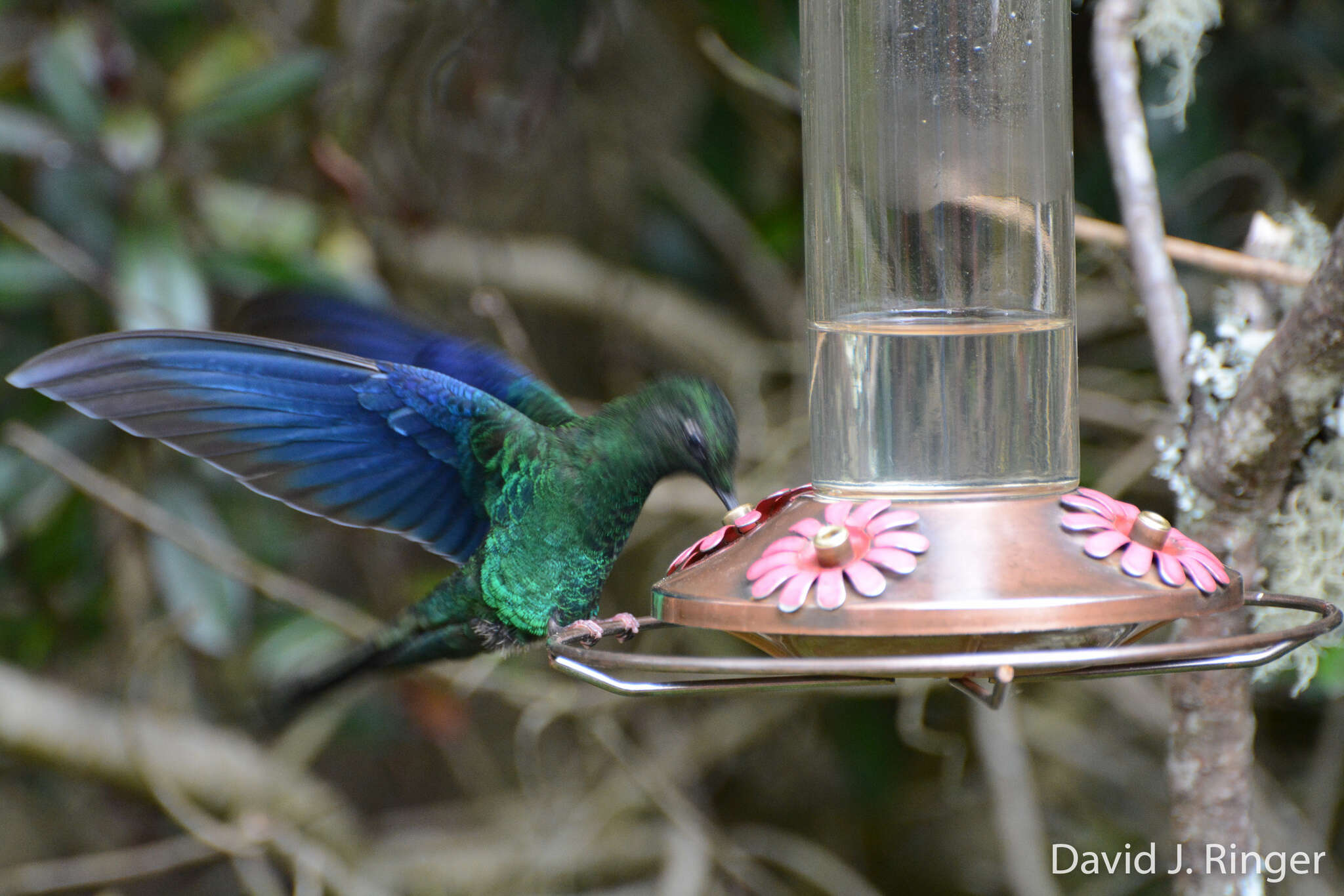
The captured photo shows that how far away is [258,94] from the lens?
3131mm

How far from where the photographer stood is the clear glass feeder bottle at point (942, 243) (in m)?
1.58

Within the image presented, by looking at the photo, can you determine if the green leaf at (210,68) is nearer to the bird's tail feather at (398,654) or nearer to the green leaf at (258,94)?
the green leaf at (258,94)

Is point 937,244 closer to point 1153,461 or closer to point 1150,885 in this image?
point 1153,461

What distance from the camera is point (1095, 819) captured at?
13.1ft

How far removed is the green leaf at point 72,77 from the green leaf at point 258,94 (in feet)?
0.70

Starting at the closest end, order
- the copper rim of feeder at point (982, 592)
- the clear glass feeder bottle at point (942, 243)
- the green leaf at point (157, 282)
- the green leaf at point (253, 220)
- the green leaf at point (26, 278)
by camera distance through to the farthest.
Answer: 1. the copper rim of feeder at point (982, 592)
2. the clear glass feeder bottle at point (942, 243)
3. the green leaf at point (157, 282)
4. the green leaf at point (26, 278)
5. the green leaf at point (253, 220)

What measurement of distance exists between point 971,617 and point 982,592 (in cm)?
5

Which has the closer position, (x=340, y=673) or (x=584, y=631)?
(x=584, y=631)

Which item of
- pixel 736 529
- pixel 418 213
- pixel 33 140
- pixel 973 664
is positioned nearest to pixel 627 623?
pixel 736 529

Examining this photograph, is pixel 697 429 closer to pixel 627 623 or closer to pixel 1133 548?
pixel 627 623

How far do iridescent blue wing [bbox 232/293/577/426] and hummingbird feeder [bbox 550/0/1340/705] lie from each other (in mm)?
624

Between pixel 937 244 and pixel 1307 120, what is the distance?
1.86m

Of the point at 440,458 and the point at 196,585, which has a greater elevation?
the point at 440,458

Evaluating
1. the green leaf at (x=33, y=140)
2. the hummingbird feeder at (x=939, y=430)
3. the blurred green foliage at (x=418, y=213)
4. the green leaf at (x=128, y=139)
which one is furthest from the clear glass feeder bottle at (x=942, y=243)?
the green leaf at (x=33, y=140)
